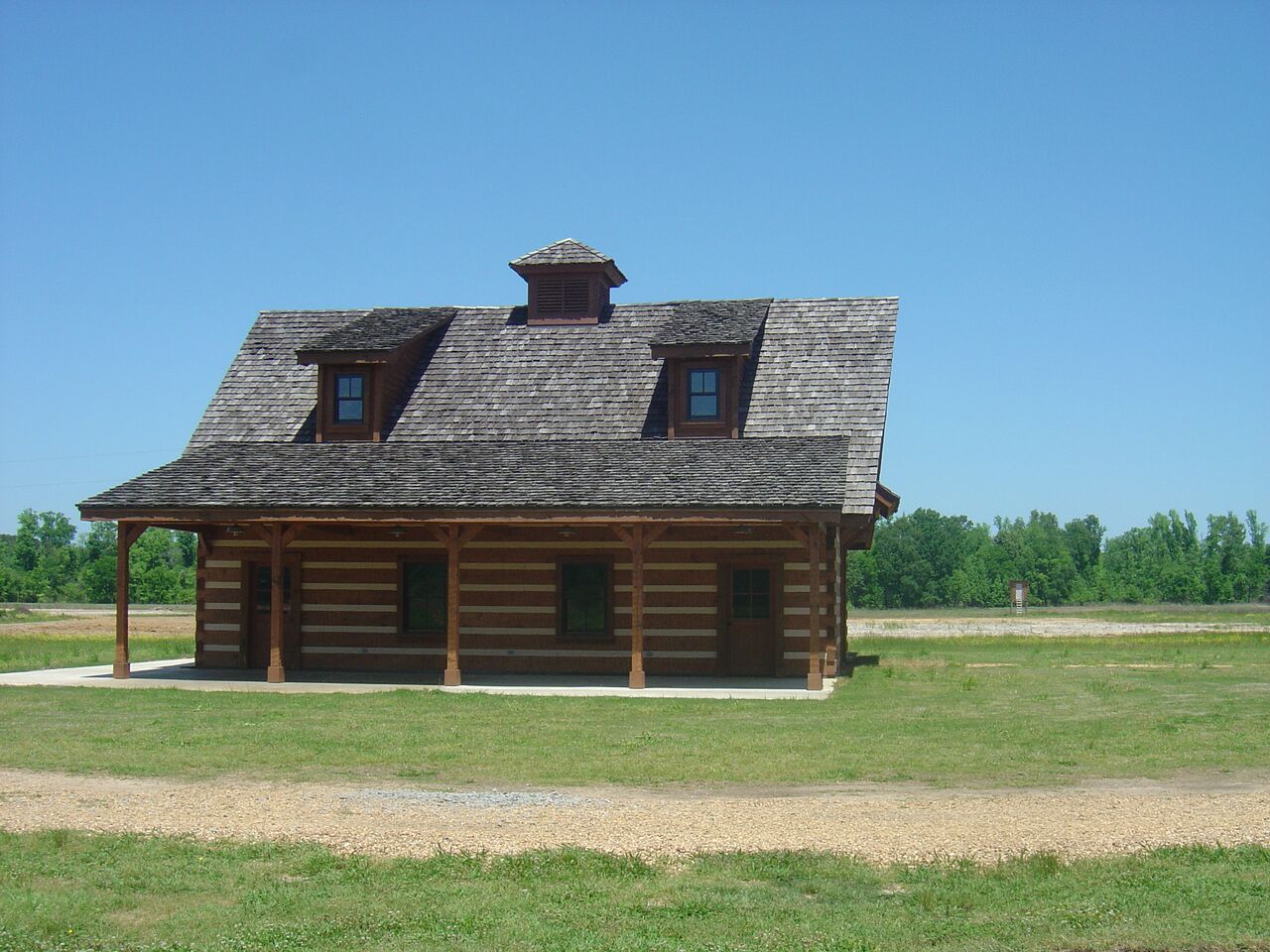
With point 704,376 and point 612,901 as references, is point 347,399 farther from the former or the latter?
point 612,901

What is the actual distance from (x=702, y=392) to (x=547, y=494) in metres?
5.03

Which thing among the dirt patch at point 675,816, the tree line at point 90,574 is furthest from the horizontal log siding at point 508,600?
the tree line at point 90,574

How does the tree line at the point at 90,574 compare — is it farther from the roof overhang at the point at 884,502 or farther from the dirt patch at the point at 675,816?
the dirt patch at the point at 675,816

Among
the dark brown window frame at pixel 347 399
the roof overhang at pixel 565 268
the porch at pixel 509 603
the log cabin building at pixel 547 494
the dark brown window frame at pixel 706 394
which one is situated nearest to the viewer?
the log cabin building at pixel 547 494

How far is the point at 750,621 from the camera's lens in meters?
25.8

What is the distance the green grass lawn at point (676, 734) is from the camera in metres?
14.3

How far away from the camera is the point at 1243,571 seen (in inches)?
4641

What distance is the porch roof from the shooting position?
23391 millimetres

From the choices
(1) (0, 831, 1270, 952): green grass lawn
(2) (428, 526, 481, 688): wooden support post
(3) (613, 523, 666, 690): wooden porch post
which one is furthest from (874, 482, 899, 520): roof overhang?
(1) (0, 831, 1270, 952): green grass lawn

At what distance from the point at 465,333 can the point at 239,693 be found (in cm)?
1132

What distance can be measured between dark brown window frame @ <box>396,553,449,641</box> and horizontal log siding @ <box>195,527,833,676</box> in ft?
0.18

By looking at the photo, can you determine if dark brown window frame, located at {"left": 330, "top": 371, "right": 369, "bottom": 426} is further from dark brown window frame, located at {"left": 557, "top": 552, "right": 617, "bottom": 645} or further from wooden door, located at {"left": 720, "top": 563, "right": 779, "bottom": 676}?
wooden door, located at {"left": 720, "top": 563, "right": 779, "bottom": 676}

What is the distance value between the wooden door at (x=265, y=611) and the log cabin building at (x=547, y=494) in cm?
4

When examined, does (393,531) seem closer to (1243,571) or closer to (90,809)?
(90,809)
